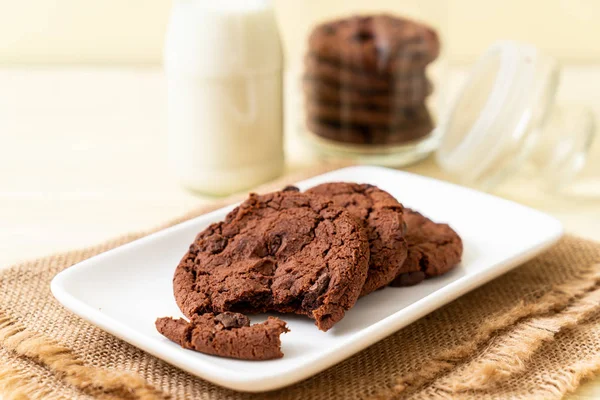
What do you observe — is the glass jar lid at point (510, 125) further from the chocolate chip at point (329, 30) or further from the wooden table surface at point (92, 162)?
the chocolate chip at point (329, 30)

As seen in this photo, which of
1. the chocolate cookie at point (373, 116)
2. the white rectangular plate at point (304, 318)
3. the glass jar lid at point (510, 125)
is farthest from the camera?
the chocolate cookie at point (373, 116)

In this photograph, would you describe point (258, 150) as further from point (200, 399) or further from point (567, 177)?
point (200, 399)

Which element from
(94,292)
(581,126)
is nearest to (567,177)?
(581,126)

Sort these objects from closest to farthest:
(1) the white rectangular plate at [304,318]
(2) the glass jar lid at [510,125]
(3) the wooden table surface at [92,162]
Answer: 1. (1) the white rectangular plate at [304,318]
2. (3) the wooden table surface at [92,162]
3. (2) the glass jar lid at [510,125]

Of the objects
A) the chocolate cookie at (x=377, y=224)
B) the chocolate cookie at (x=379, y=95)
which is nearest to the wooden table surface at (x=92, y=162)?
the chocolate cookie at (x=379, y=95)

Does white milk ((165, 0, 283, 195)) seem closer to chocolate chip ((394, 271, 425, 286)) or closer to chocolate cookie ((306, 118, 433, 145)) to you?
chocolate cookie ((306, 118, 433, 145))

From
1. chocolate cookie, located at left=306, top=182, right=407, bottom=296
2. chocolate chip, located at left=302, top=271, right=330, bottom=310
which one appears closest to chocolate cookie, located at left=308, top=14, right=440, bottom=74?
chocolate cookie, located at left=306, top=182, right=407, bottom=296
